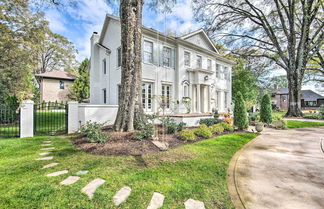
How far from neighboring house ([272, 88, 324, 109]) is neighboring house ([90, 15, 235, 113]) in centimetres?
3750

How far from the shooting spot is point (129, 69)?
20.2 ft

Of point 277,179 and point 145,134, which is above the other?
point 145,134

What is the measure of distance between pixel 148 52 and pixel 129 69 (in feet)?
15.5

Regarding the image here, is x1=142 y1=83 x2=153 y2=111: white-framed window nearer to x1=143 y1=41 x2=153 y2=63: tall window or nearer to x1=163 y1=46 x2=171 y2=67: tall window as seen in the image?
x1=143 y1=41 x2=153 y2=63: tall window

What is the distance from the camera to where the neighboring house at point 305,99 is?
130ft

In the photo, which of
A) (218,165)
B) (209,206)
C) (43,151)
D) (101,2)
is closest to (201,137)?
(218,165)

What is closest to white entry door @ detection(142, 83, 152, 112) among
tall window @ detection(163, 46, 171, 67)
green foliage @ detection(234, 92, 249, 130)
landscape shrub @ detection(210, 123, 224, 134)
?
tall window @ detection(163, 46, 171, 67)

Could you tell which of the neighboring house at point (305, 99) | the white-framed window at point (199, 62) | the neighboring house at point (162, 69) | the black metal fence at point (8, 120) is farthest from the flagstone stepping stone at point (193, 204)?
the neighboring house at point (305, 99)

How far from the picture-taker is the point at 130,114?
607 centimetres

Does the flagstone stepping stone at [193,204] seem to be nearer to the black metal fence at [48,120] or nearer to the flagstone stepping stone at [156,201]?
the flagstone stepping stone at [156,201]

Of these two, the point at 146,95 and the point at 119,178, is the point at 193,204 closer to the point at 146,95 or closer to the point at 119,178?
the point at 119,178

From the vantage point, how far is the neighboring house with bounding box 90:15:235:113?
1043 cm

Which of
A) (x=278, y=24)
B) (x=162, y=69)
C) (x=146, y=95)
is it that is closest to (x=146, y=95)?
(x=146, y=95)

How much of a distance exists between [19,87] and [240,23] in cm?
2547
